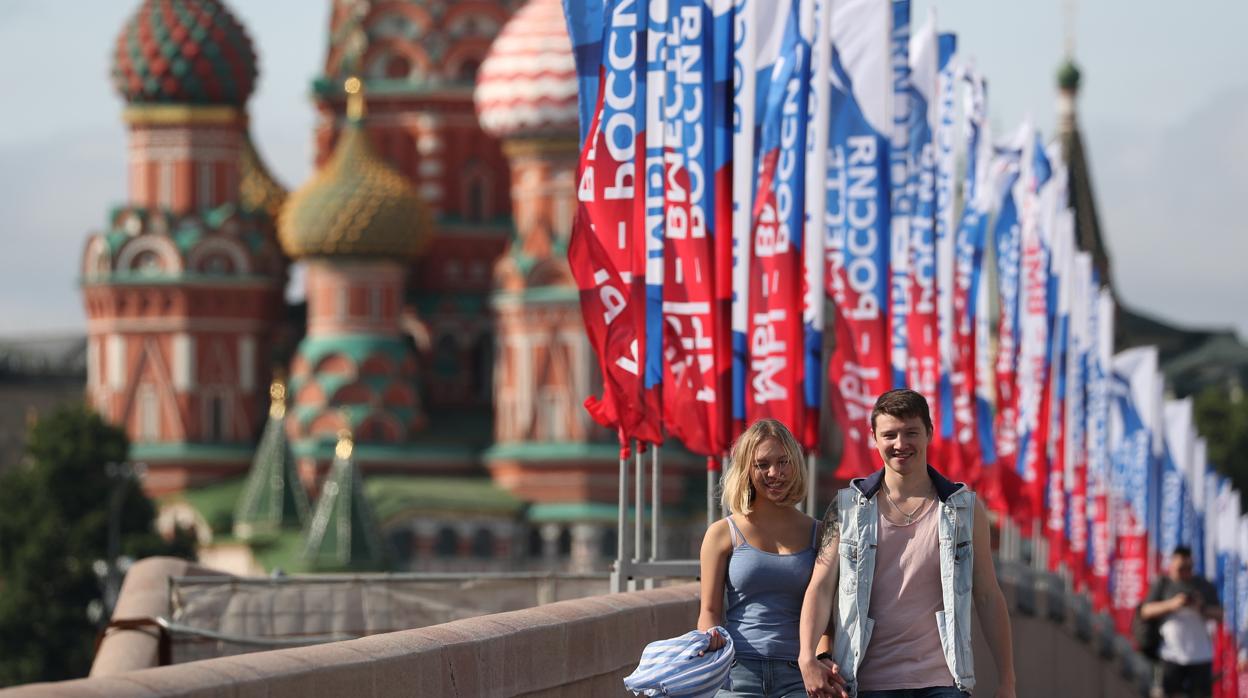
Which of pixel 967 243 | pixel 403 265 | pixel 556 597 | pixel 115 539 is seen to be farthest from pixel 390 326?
pixel 556 597

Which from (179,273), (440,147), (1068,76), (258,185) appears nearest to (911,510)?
(179,273)

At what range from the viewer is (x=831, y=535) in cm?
1029

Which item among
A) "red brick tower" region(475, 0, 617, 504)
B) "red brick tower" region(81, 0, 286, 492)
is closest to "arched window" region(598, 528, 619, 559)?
"red brick tower" region(475, 0, 617, 504)

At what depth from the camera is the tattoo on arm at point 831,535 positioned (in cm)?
1026

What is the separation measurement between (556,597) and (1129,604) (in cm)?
1876

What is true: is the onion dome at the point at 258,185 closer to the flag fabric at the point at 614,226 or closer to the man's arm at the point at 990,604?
the flag fabric at the point at 614,226

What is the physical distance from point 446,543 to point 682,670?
6054 centimetres

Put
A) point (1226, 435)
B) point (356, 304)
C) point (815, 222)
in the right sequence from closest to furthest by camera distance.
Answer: point (815, 222), point (356, 304), point (1226, 435)

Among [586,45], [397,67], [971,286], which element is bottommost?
[971,286]

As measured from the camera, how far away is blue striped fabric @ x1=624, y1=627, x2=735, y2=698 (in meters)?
9.99

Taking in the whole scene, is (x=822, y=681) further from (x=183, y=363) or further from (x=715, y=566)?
(x=183, y=363)

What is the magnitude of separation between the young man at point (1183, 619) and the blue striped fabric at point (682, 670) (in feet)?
33.9

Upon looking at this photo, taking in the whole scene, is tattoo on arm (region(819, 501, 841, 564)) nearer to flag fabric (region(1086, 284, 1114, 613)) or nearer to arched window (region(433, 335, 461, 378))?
flag fabric (region(1086, 284, 1114, 613))

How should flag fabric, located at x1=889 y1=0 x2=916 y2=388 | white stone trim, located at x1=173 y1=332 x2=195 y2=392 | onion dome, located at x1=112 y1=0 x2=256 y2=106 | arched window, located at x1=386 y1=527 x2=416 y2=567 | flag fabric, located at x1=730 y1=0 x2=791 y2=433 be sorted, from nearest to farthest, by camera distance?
flag fabric, located at x1=730 y1=0 x2=791 y2=433, flag fabric, located at x1=889 y1=0 x2=916 y2=388, arched window, located at x1=386 y1=527 x2=416 y2=567, white stone trim, located at x1=173 y1=332 x2=195 y2=392, onion dome, located at x1=112 y1=0 x2=256 y2=106
